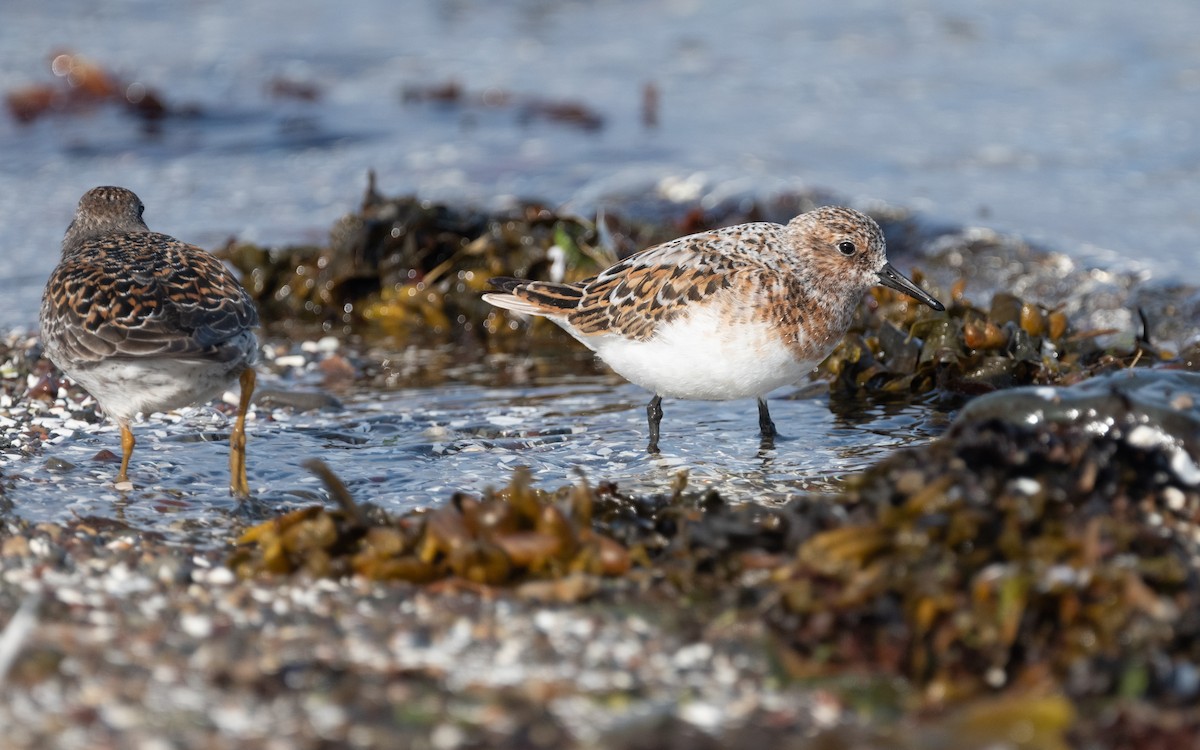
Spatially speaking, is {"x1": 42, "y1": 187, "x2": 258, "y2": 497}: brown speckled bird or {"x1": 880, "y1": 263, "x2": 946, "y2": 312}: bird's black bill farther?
{"x1": 880, "y1": 263, "x2": 946, "y2": 312}: bird's black bill

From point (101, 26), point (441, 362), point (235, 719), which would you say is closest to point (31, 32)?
point (101, 26)

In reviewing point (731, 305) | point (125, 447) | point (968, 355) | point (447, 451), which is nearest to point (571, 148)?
point (968, 355)

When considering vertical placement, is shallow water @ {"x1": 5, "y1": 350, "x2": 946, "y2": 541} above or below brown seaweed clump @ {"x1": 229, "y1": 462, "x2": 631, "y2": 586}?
below

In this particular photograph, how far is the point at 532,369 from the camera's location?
7.10 metres

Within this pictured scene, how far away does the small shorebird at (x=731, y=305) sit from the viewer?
5.28 m

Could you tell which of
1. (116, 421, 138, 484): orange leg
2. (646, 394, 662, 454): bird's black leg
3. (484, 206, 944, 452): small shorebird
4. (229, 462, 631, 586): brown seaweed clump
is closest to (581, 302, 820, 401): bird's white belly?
(484, 206, 944, 452): small shorebird

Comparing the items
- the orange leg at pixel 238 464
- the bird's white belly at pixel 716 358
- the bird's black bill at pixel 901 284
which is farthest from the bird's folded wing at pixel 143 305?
the bird's black bill at pixel 901 284

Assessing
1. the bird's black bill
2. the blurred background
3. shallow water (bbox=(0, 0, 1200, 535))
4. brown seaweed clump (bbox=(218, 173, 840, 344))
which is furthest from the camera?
the blurred background

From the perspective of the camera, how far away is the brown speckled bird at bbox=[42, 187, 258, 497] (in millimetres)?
4859

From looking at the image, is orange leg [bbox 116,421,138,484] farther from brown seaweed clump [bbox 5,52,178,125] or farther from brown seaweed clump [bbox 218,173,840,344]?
brown seaweed clump [bbox 5,52,178,125]

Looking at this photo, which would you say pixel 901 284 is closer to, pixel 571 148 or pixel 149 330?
pixel 149 330

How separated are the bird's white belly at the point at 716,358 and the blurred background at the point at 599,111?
3.96 metres

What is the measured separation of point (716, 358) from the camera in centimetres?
526

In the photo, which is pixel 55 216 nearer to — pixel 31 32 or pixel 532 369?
pixel 532 369
